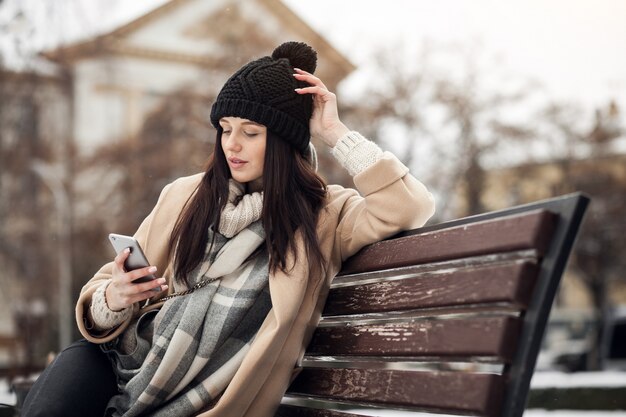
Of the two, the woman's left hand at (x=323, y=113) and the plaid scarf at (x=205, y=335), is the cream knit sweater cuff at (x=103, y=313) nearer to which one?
the plaid scarf at (x=205, y=335)

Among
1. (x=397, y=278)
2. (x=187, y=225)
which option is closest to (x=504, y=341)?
(x=397, y=278)

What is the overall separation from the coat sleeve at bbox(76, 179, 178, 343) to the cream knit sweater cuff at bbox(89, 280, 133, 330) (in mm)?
29

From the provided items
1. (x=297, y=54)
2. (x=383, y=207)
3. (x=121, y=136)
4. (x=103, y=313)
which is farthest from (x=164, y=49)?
(x=383, y=207)

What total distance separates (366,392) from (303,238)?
0.53 metres

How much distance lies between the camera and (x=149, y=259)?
316cm

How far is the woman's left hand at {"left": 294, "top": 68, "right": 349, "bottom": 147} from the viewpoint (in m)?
3.04

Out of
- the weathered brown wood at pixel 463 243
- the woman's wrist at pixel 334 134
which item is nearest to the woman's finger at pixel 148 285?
the weathered brown wood at pixel 463 243

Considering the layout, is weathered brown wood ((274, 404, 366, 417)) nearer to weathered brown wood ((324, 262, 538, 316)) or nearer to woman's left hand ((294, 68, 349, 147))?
weathered brown wood ((324, 262, 538, 316))

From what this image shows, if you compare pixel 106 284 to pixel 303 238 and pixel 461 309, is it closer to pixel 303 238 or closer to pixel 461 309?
pixel 303 238

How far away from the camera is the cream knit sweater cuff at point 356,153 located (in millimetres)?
2885

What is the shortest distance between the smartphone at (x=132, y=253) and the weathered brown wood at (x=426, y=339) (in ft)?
1.78

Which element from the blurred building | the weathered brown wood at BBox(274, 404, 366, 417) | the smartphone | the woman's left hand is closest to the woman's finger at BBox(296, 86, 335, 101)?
the woman's left hand

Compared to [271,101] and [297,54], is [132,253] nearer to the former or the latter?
[271,101]

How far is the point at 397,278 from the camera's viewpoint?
254 centimetres
